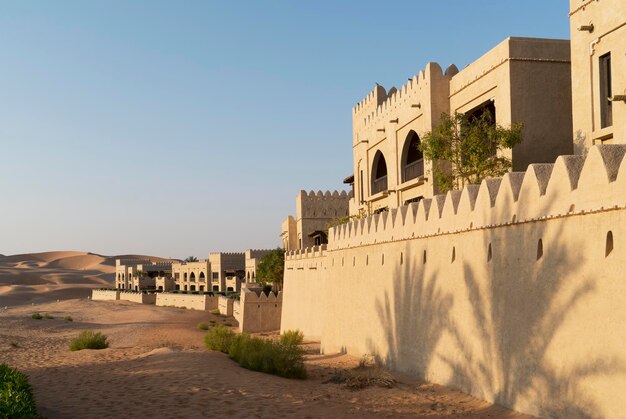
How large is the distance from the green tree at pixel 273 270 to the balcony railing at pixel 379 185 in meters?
15.9

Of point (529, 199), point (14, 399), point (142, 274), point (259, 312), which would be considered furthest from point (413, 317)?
point (142, 274)

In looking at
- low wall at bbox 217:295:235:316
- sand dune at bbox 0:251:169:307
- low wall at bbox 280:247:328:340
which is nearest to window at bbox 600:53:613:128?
low wall at bbox 280:247:328:340

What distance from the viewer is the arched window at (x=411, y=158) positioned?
24450mm

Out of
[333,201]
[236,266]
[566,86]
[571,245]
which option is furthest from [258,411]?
[236,266]

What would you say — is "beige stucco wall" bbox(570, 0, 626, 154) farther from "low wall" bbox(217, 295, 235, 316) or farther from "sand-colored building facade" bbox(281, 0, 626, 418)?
"low wall" bbox(217, 295, 235, 316)

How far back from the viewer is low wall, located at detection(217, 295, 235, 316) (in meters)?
44.6

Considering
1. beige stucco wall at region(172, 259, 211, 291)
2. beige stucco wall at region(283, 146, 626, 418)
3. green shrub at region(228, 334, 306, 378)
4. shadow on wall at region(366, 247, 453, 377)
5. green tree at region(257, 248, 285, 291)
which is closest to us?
beige stucco wall at region(283, 146, 626, 418)

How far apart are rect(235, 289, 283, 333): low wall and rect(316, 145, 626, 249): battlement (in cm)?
1811

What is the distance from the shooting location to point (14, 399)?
8.86 m

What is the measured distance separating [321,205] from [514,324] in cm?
3695

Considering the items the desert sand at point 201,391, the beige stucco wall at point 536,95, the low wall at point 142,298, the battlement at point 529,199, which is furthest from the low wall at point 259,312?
the low wall at point 142,298

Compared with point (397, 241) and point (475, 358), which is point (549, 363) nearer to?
point (475, 358)

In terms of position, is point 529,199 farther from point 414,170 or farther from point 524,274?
point 414,170

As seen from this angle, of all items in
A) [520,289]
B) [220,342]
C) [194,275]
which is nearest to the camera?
[520,289]
